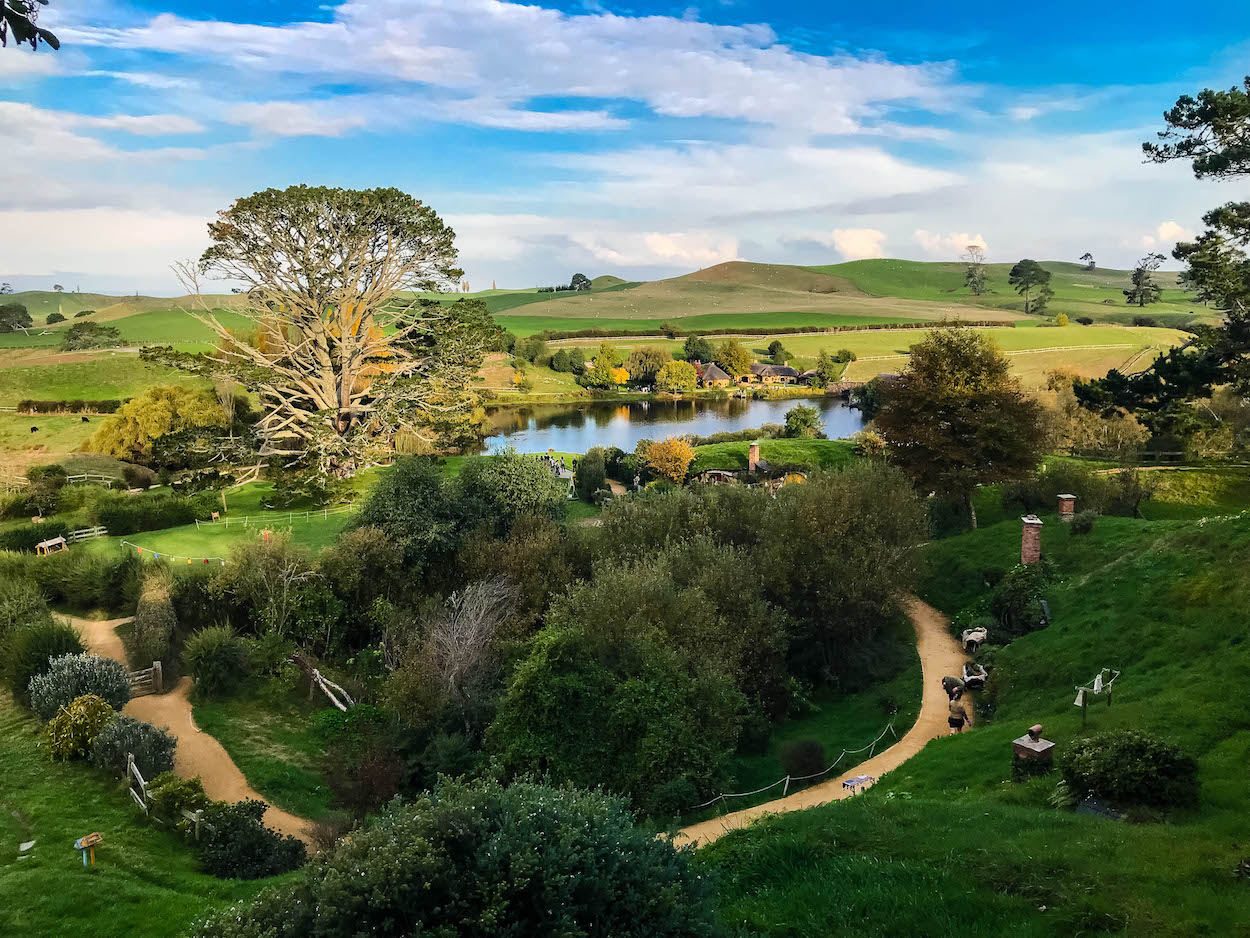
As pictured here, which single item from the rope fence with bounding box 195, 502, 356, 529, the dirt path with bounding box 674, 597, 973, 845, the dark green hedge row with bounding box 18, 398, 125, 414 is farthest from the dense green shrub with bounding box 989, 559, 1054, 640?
the dark green hedge row with bounding box 18, 398, 125, 414

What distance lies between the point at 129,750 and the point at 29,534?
18591mm

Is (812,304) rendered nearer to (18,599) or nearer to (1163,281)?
(1163,281)

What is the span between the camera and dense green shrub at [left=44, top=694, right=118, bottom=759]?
684 inches

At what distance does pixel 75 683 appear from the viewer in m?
19.1

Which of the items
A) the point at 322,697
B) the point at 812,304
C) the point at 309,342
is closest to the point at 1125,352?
the point at 812,304

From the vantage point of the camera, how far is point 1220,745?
508 inches

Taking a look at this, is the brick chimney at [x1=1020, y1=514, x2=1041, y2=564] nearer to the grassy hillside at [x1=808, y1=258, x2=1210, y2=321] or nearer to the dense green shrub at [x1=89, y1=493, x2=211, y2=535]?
the dense green shrub at [x1=89, y1=493, x2=211, y2=535]

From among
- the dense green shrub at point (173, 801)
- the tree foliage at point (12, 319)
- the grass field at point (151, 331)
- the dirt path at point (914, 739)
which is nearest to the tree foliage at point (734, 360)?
the grass field at point (151, 331)

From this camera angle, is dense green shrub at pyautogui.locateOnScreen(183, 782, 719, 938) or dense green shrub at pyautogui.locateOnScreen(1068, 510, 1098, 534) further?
dense green shrub at pyautogui.locateOnScreen(1068, 510, 1098, 534)

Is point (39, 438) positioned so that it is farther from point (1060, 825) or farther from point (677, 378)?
point (677, 378)

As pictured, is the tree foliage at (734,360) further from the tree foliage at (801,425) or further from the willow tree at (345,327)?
the willow tree at (345,327)

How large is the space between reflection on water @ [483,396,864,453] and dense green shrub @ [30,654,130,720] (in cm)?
4636

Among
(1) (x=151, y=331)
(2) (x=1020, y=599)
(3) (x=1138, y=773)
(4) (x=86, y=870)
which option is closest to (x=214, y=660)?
(4) (x=86, y=870)

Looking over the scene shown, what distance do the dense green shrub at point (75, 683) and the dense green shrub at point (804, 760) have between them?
16771 mm
